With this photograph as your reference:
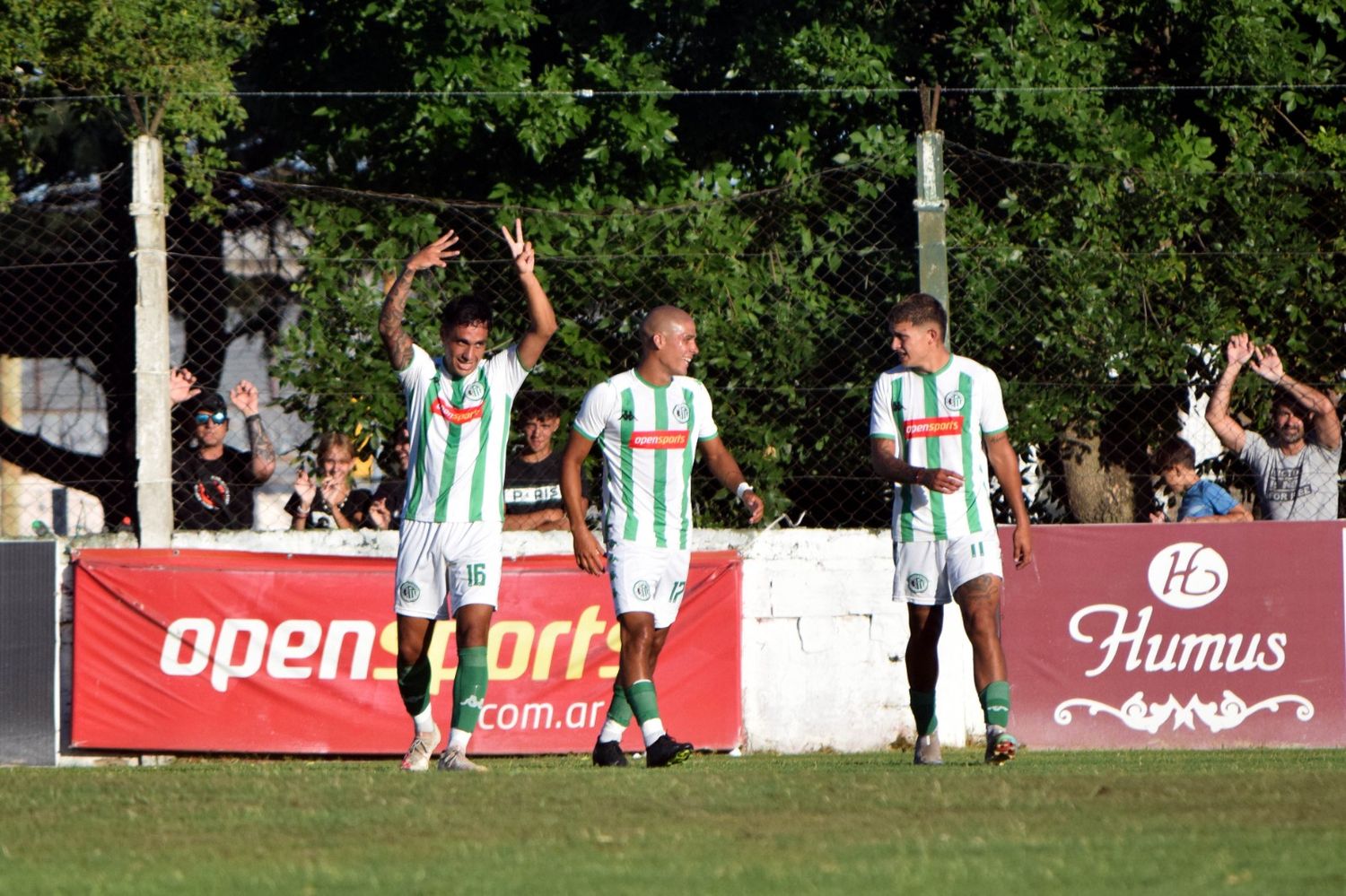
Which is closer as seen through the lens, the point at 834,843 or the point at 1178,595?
the point at 834,843

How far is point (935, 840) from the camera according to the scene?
17.9 feet

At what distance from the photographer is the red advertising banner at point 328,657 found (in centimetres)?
1103

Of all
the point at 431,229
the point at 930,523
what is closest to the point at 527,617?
the point at 431,229

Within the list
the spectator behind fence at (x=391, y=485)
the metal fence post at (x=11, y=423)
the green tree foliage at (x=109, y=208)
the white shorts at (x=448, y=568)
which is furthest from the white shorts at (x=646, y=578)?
the metal fence post at (x=11, y=423)

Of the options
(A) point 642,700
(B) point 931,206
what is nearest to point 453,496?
(A) point 642,700

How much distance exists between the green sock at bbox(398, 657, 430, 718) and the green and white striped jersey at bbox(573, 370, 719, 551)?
3.39 ft

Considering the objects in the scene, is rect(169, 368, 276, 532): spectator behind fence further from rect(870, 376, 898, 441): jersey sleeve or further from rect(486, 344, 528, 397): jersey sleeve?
rect(870, 376, 898, 441): jersey sleeve

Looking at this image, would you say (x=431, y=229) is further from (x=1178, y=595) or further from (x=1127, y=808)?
(x=1127, y=808)

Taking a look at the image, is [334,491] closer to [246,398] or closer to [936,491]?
[246,398]

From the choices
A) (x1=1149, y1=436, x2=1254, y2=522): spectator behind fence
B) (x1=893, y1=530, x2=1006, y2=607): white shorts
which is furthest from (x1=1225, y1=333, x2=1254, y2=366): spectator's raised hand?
(x1=893, y1=530, x2=1006, y2=607): white shorts

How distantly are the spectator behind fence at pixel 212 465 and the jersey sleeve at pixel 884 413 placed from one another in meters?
4.46

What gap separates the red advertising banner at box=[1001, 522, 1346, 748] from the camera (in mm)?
11430

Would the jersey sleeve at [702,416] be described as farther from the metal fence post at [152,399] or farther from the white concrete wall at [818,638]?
the metal fence post at [152,399]

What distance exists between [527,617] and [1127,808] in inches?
231
